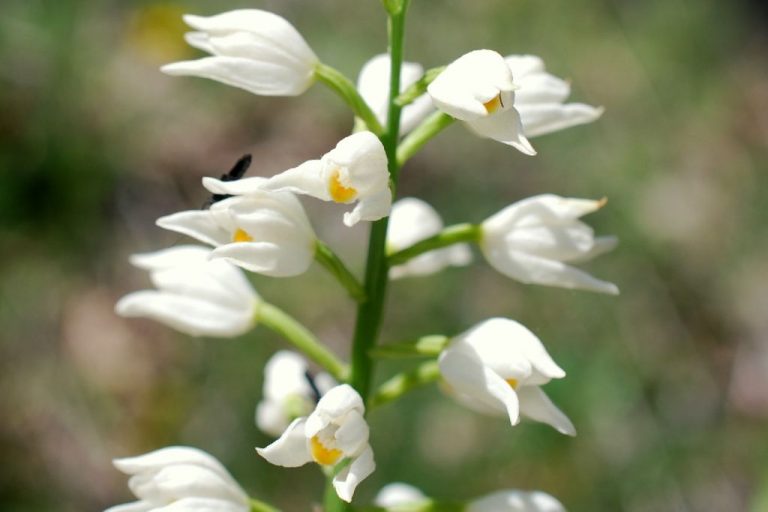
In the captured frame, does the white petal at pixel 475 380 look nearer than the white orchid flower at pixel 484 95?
No

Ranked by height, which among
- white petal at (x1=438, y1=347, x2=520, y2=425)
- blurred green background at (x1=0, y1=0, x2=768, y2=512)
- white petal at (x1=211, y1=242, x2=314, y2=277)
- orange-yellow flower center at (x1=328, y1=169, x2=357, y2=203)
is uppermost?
orange-yellow flower center at (x1=328, y1=169, x2=357, y2=203)

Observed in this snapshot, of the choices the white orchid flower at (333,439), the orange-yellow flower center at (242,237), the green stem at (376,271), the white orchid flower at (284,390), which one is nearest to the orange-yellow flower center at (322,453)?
the white orchid flower at (333,439)

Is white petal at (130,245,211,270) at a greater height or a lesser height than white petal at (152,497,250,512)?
greater

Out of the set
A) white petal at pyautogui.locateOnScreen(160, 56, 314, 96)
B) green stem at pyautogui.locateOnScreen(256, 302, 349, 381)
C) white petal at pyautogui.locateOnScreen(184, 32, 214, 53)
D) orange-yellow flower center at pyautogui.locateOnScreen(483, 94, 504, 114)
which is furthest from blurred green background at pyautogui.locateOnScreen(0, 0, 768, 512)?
white petal at pyautogui.locateOnScreen(184, 32, 214, 53)

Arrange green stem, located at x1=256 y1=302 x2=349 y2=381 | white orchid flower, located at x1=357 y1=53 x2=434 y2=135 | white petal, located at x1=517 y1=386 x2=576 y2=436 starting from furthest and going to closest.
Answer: white orchid flower, located at x1=357 y1=53 x2=434 y2=135 < green stem, located at x1=256 y1=302 x2=349 y2=381 < white petal, located at x1=517 y1=386 x2=576 y2=436

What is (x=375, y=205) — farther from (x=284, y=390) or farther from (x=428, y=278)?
(x=428, y=278)

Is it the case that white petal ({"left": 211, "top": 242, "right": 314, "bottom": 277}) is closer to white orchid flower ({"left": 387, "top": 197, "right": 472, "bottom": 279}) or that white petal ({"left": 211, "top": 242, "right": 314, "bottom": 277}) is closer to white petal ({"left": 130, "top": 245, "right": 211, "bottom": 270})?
white petal ({"left": 130, "top": 245, "right": 211, "bottom": 270})

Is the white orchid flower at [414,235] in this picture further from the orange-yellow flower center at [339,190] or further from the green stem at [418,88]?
the orange-yellow flower center at [339,190]
